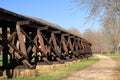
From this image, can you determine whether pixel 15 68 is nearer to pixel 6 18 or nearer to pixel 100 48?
pixel 6 18

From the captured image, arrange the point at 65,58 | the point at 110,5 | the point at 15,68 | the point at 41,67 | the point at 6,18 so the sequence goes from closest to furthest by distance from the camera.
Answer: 1. the point at 6,18
2. the point at 15,68
3. the point at 41,67
4. the point at 110,5
5. the point at 65,58

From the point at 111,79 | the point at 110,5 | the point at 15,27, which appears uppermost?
the point at 110,5

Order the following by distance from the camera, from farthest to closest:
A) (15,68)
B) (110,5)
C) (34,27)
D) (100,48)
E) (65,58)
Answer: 1. (100,48)
2. (65,58)
3. (110,5)
4. (34,27)
5. (15,68)

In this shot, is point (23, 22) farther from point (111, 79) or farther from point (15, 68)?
point (111, 79)

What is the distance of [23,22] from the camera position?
44.3ft

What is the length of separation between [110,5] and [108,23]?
4.78 ft

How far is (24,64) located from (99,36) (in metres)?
116

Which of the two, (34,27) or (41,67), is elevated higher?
(34,27)

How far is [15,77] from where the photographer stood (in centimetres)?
1278

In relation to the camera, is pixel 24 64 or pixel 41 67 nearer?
pixel 24 64

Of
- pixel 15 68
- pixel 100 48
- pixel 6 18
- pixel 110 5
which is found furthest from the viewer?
pixel 100 48

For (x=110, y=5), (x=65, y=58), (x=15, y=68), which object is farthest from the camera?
(x=65, y=58)

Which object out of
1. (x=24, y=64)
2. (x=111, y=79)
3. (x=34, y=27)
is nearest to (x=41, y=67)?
(x=34, y=27)

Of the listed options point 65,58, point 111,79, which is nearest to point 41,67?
point 111,79
